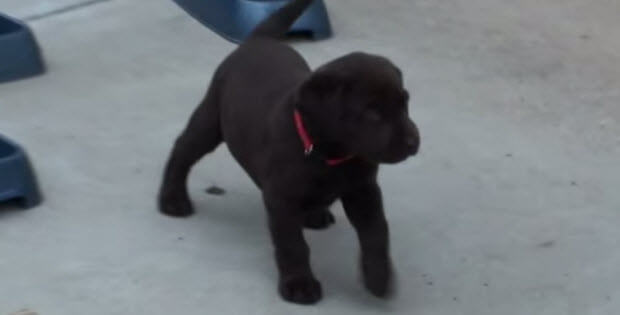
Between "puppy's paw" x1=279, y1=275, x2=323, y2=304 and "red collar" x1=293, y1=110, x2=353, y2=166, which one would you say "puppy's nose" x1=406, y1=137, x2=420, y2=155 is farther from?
"puppy's paw" x1=279, y1=275, x2=323, y2=304

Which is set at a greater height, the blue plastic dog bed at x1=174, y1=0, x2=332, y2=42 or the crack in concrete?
the blue plastic dog bed at x1=174, y1=0, x2=332, y2=42

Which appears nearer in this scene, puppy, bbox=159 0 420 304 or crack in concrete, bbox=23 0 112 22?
puppy, bbox=159 0 420 304

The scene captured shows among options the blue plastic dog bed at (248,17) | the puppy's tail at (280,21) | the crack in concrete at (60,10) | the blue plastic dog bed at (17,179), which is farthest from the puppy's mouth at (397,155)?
the crack in concrete at (60,10)

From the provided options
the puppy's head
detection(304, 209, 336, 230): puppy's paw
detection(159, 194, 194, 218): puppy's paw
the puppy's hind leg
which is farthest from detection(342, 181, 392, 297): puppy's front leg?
detection(159, 194, 194, 218): puppy's paw

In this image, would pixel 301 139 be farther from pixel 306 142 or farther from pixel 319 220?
pixel 319 220

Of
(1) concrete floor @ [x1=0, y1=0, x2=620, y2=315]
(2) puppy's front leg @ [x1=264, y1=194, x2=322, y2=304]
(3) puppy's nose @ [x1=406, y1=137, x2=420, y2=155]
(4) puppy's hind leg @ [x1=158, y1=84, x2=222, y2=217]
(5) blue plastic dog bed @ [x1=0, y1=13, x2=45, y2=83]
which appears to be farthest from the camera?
(5) blue plastic dog bed @ [x1=0, y1=13, x2=45, y2=83]

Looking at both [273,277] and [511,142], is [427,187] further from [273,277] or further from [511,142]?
[273,277]

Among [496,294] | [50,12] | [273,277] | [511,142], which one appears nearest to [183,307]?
[273,277]

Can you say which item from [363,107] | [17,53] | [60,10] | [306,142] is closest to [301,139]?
[306,142]
